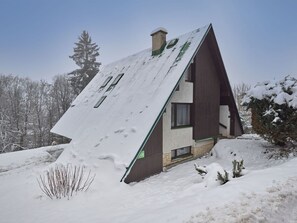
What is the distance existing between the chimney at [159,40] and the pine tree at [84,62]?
2049 centimetres

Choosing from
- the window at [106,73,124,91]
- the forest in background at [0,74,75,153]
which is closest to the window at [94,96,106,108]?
the window at [106,73,124,91]

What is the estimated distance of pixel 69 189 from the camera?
19.3 ft

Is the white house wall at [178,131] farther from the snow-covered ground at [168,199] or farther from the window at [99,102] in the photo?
the window at [99,102]

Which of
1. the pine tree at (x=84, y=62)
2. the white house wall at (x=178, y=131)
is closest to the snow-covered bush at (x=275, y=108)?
the white house wall at (x=178, y=131)

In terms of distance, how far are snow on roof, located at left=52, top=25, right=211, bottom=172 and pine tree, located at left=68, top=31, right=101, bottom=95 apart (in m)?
18.5

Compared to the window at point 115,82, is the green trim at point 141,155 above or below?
below

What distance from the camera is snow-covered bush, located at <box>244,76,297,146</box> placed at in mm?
8156

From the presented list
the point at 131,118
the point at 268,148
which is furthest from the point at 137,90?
the point at 268,148

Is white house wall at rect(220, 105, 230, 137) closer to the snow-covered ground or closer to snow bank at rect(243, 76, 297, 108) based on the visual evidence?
snow bank at rect(243, 76, 297, 108)

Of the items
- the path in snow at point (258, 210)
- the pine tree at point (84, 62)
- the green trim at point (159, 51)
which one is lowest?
the path in snow at point (258, 210)

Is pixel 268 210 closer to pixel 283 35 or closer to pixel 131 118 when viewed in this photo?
pixel 131 118

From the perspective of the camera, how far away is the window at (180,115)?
10.3 meters

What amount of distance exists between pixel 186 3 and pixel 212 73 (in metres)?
15.6

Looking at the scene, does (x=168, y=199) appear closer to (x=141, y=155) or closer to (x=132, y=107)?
(x=141, y=155)
